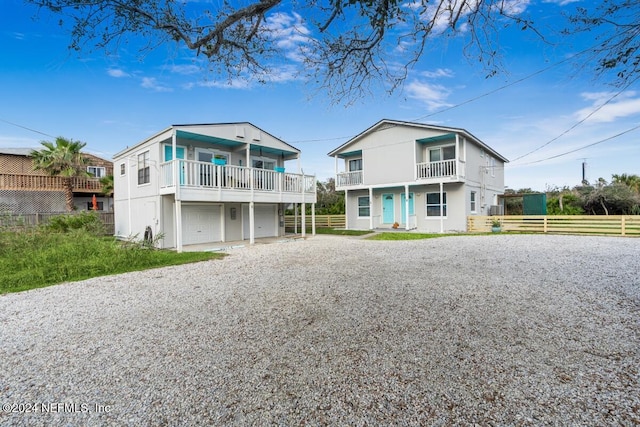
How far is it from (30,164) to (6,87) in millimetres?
15255

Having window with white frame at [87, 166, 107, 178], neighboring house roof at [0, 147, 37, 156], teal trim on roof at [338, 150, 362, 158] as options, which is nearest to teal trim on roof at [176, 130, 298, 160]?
teal trim on roof at [338, 150, 362, 158]

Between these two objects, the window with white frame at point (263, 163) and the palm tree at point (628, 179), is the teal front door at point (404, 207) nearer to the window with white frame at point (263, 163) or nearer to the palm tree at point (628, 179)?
the window with white frame at point (263, 163)

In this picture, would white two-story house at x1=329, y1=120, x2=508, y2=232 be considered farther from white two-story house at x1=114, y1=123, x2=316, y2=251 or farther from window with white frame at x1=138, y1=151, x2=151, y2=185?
window with white frame at x1=138, y1=151, x2=151, y2=185

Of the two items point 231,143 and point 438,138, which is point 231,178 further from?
point 438,138

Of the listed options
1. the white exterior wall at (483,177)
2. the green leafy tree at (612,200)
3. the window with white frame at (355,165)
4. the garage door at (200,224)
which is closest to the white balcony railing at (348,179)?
the window with white frame at (355,165)

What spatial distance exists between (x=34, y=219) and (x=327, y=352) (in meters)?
21.6

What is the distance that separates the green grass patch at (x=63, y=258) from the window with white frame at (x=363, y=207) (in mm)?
13563

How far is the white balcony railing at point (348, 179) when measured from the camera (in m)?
21.7

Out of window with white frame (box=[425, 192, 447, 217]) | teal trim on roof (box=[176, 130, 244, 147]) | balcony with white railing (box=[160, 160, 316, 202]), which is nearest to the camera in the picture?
balcony with white railing (box=[160, 160, 316, 202])

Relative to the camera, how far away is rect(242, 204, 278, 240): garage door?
15.4 metres

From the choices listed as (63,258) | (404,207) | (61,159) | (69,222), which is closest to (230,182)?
(63,258)

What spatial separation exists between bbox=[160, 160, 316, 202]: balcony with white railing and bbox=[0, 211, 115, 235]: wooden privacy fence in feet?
14.2

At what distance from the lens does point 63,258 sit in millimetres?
8086

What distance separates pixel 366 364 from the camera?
2965 millimetres
